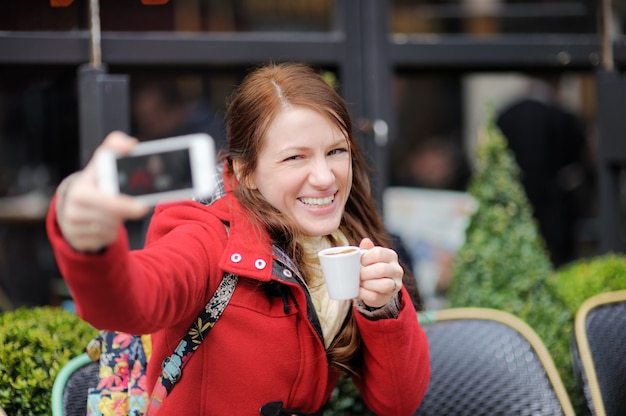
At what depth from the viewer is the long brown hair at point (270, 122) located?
2.01 meters

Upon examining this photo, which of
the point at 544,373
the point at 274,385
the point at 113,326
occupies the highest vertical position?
the point at 113,326

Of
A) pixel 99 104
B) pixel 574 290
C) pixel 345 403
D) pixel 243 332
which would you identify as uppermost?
pixel 99 104

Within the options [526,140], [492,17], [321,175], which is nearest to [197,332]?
[321,175]

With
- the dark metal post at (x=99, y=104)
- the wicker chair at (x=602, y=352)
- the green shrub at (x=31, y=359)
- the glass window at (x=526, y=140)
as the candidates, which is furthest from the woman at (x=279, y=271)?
the glass window at (x=526, y=140)

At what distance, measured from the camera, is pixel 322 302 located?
210 centimetres

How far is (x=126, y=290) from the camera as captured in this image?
4.91 feet

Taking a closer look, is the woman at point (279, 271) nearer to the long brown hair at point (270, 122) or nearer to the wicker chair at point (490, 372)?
the long brown hair at point (270, 122)

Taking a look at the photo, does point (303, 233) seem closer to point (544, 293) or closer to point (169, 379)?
point (169, 379)

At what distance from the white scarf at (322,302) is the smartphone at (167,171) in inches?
23.8

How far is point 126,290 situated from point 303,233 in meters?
0.67

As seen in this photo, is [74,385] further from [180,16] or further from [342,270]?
[180,16]

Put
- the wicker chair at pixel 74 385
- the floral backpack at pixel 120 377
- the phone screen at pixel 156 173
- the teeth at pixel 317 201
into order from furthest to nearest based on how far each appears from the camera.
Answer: the wicker chair at pixel 74 385
the floral backpack at pixel 120 377
the teeth at pixel 317 201
the phone screen at pixel 156 173

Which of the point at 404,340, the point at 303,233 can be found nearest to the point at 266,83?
the point at 303,233

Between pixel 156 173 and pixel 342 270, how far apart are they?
1.48ft
